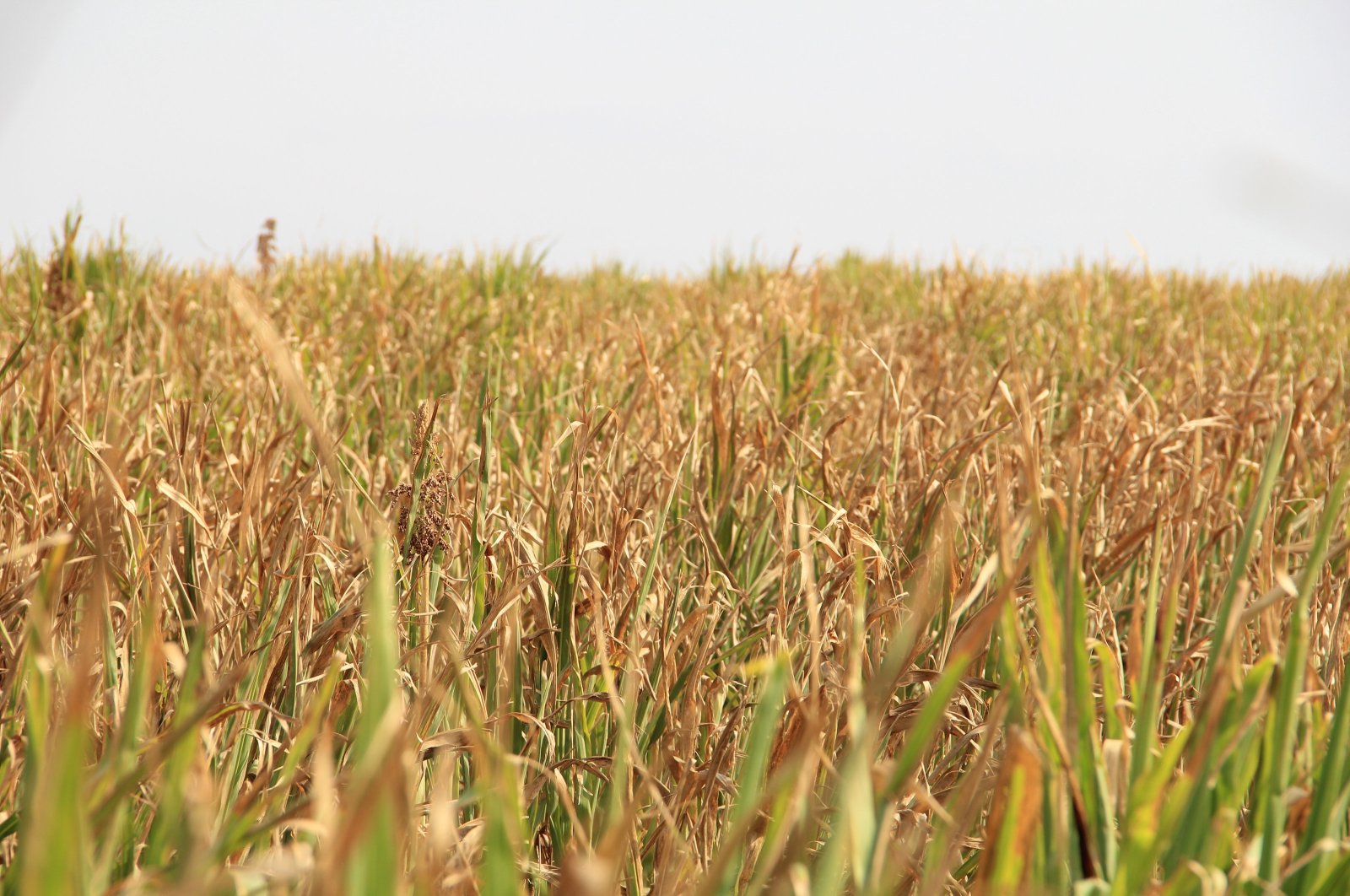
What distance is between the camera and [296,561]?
1.38 m

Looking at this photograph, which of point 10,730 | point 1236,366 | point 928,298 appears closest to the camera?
point 10,730

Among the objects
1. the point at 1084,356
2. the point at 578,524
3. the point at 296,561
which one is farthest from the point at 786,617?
the point at 1084,356

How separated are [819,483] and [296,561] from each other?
1.03 meters

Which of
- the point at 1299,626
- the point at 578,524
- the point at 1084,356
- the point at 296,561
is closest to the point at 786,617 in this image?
the point at 578,524

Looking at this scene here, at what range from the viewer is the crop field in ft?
2.04

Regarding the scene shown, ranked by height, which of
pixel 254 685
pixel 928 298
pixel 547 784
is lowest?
pixel 547 784

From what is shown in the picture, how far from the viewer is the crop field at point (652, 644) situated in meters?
0.62

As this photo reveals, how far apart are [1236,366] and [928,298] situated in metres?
1.53

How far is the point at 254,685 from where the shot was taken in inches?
46.3

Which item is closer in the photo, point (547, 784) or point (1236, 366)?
point (547, 784)

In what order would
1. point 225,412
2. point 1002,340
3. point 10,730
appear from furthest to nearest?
1. point 1002,340
2. point 225,412
3. point 10,730

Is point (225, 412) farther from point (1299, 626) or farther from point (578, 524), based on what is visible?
point (1299, 626)

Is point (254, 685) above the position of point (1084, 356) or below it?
below

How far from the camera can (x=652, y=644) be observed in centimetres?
129
